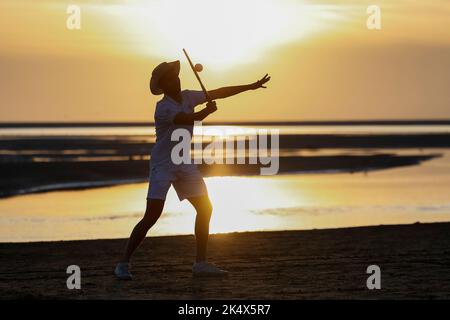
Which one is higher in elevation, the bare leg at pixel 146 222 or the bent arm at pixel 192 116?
the bent arm at pixel 192 116

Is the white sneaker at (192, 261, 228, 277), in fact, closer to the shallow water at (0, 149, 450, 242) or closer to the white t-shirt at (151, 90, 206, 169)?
the white t-shirt at (151, 90, 206, 169)

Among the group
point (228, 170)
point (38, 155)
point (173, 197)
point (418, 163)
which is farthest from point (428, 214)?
point (38, 155)

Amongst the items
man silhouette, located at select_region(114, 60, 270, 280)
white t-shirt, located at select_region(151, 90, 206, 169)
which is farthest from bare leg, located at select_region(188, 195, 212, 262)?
white t-shirt, located at select_region(151, 90, 206, 169)

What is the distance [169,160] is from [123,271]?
1.13m

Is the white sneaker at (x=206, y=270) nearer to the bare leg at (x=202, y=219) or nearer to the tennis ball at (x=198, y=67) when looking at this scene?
the bare leg at (x=202, y=219)

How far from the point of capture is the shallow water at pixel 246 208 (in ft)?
55.2

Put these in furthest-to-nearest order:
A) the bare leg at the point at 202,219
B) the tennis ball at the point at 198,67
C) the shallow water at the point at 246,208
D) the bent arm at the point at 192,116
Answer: the shallow water at the point at 246,208 → the bare leg at the point at 202,219 → the tennis ball at the point at 198,67 → the bent arm at the point at 192,116

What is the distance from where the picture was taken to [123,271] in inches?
397

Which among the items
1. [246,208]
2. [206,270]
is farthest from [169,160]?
[246,208]

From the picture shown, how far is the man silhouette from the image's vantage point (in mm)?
10055

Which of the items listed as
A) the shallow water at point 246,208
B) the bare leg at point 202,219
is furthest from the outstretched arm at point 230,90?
the shallow water at point 246,208

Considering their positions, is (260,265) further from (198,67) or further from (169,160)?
(198,67)

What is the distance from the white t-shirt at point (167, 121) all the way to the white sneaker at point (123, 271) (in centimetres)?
98

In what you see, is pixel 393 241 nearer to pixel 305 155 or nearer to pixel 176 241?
pixel 176 241
